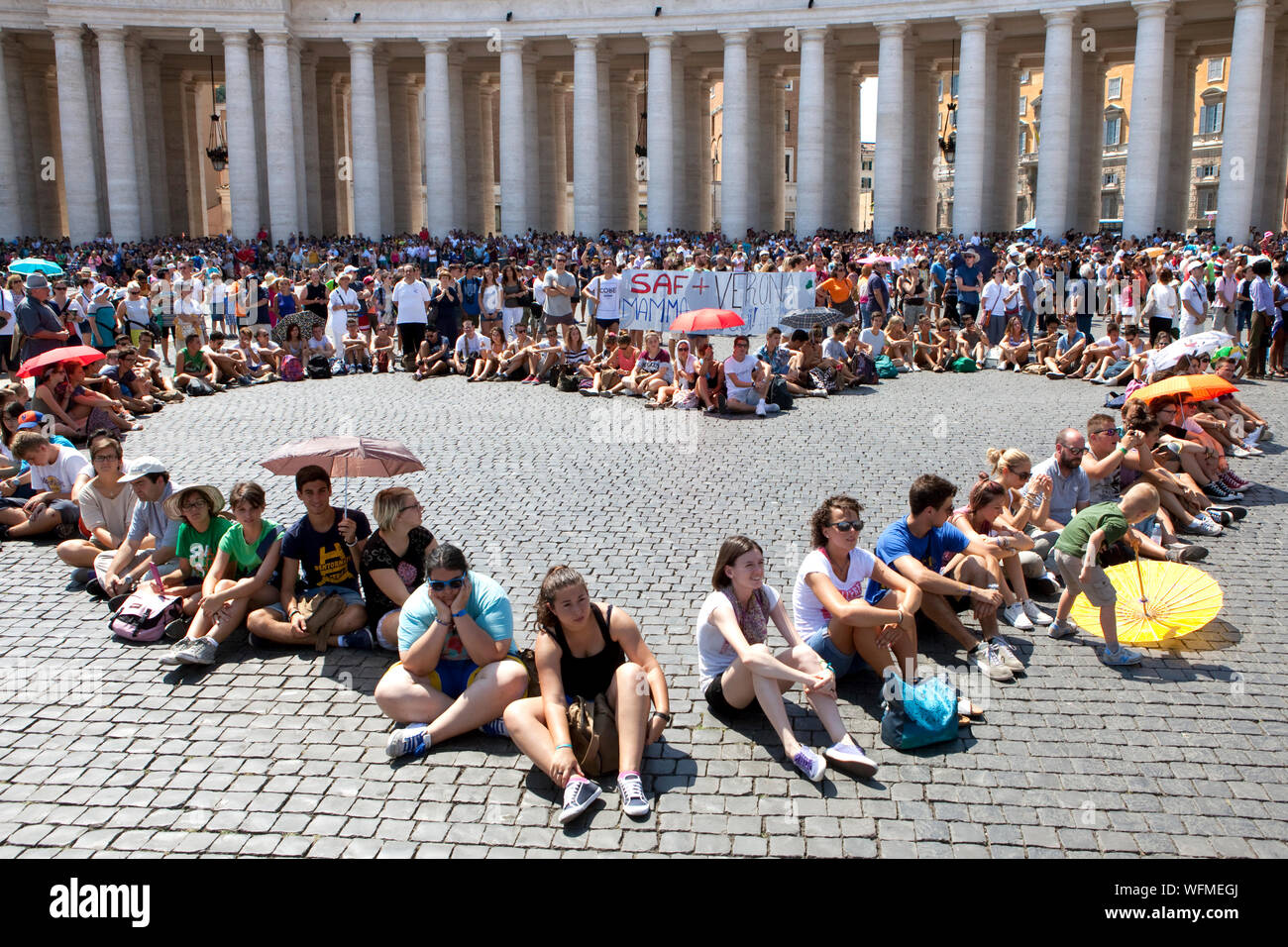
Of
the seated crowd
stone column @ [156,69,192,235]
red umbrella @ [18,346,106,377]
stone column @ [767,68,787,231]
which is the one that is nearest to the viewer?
the seated crowd

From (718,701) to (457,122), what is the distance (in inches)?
1575

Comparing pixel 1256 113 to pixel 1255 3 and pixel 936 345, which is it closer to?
pixel 1255 3

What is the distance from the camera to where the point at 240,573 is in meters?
6.92

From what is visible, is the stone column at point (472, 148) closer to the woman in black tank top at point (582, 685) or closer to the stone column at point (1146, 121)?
the stone column at point (1146, 121)

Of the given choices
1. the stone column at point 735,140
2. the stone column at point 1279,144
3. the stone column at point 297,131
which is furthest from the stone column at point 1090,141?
the stone column at point 297,131

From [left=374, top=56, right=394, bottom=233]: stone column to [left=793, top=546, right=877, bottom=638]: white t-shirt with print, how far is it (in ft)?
126

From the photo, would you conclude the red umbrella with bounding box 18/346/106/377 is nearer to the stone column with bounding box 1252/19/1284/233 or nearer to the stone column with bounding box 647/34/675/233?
the stone column with bounding box 647/34/675/233

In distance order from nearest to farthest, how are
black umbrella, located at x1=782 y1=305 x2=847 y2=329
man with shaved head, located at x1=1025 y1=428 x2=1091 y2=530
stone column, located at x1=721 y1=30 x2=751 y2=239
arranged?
man with shaved head, located at x1=1025 y1=428 x2=1091 y2=530 < black umbrella, located at x1=782 y1=305 x2=847 y2=329 < stone column, located at x1=721 y1=30 x2=751 y2=239

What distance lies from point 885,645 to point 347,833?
2.85m

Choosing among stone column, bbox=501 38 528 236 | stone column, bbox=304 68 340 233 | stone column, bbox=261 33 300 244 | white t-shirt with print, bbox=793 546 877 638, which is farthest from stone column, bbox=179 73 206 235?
white t-shirt with print, bbox=793 546 877 638

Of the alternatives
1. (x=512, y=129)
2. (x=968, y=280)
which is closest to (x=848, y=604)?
(x=968, y=280)

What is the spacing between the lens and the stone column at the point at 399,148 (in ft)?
156

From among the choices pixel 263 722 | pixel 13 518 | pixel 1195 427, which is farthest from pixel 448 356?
pixel 263 722

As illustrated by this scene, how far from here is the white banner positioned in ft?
63.0
